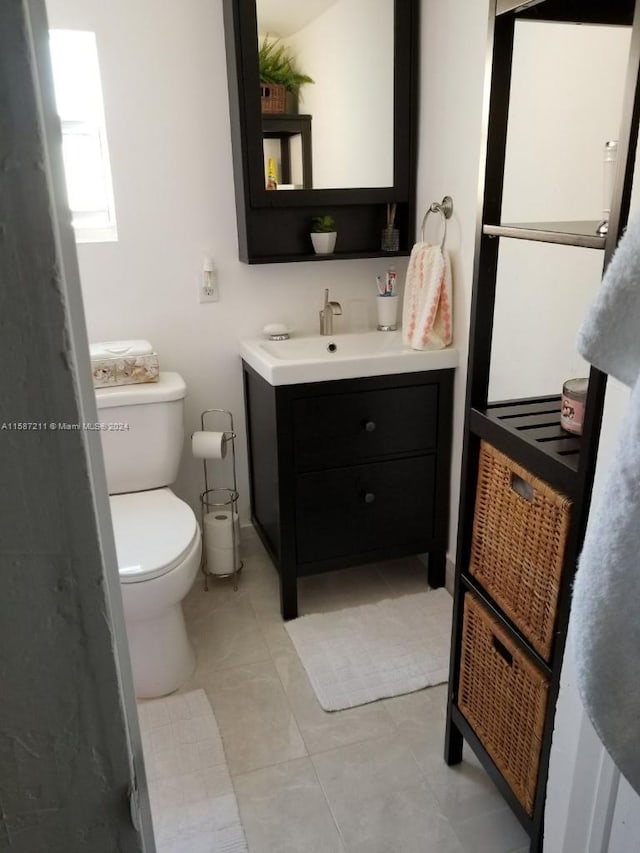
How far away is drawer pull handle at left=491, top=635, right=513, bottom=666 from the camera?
4.59 ft

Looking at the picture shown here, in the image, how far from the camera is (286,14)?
6.97 feet

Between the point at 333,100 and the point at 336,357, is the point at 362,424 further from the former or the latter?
the point at 333,100

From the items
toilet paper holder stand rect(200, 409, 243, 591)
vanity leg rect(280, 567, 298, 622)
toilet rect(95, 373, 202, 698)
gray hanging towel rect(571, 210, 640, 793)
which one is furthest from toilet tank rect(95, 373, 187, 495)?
gray hanging towel rect(571, 210, 640, 793)

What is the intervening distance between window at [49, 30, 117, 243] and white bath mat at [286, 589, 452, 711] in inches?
58.9

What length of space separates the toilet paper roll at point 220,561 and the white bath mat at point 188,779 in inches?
22.0

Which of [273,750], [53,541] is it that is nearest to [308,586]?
[273,750]

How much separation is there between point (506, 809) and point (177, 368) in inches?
66.3

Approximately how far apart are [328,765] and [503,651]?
585 millimetres

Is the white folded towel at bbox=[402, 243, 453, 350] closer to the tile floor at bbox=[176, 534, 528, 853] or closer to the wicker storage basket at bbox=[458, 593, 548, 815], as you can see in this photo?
the wicker storage basket at bbox=[458, 593, 548, 815]

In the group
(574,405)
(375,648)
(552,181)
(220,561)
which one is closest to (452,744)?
(375,648)

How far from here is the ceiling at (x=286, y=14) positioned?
2089mm

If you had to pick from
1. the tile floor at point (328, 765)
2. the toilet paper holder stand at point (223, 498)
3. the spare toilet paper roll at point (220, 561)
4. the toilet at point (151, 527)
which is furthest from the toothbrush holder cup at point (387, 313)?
the tile floor at point (328, 765)

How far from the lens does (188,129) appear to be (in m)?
2.23

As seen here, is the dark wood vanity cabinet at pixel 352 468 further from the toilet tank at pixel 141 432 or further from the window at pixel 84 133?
the window at pixel 84 133
